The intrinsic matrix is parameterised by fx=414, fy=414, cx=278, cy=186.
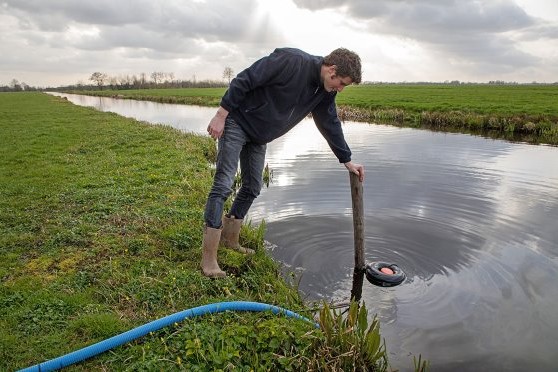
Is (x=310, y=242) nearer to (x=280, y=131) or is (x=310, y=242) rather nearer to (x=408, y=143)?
(x=280, y=131)

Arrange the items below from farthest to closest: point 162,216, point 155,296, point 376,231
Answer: point 376,231 < point 162,216 < point 155,296

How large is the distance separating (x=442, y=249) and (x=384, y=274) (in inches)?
66.1

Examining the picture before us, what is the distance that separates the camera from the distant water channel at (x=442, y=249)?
454cm

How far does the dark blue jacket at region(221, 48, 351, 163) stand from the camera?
4.24 m

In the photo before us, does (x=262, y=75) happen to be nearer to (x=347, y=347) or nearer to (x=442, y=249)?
(x=347, y=347)

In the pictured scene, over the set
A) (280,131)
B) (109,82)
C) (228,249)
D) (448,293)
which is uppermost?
(109,82)

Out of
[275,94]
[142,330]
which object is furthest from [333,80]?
[142,330]

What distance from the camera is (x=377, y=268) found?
5.75 metres

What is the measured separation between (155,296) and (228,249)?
1378 mm

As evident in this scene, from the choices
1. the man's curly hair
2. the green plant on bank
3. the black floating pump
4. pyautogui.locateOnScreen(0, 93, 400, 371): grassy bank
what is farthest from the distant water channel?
the man's curly hair

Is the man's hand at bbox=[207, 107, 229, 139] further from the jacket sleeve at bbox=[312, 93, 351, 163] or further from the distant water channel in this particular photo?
the distant water channel

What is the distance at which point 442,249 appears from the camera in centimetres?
672

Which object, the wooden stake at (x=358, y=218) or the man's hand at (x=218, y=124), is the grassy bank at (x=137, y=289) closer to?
the wooden stake at (x=358, y=218)

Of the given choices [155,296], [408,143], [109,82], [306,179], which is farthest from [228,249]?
[109,82]
